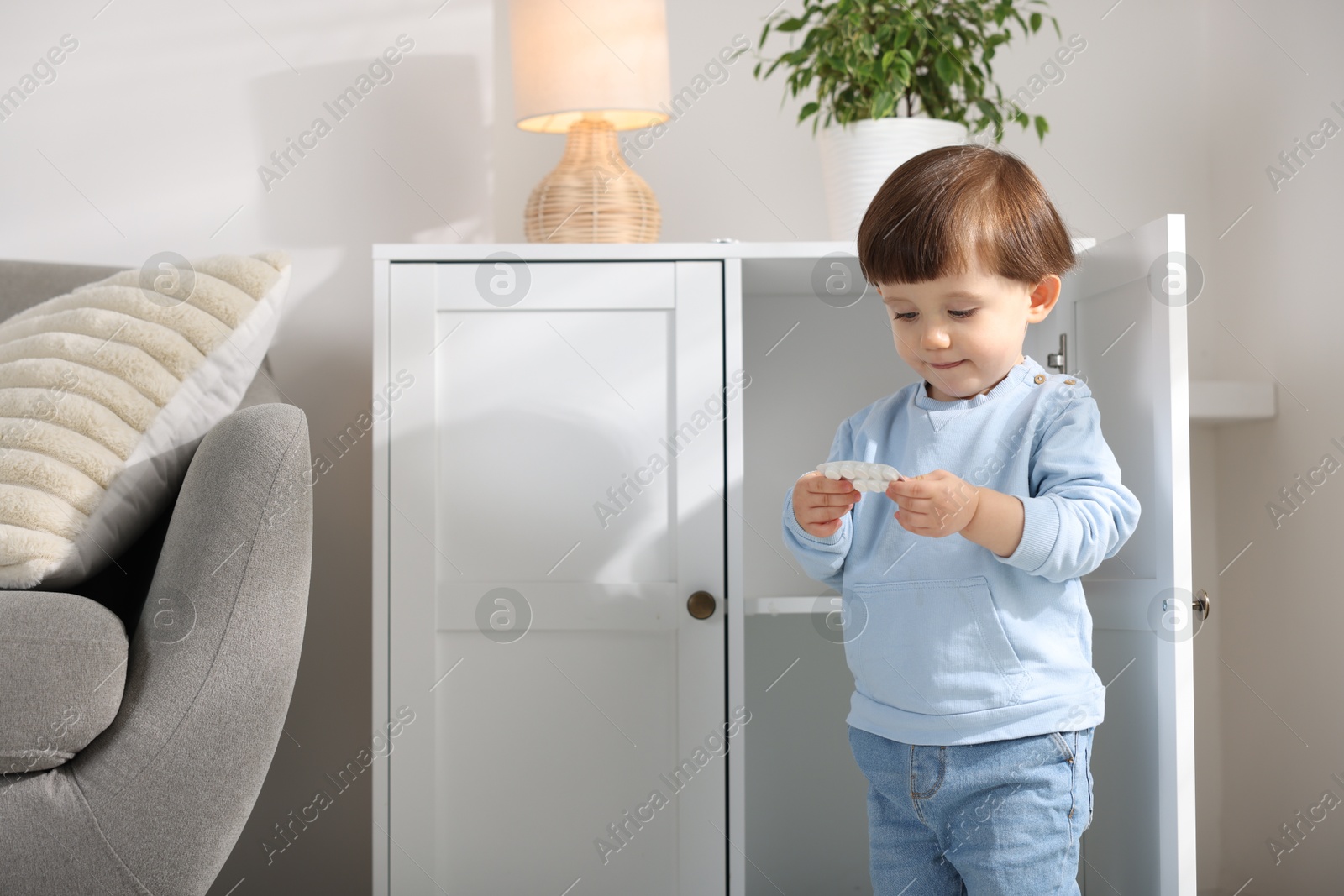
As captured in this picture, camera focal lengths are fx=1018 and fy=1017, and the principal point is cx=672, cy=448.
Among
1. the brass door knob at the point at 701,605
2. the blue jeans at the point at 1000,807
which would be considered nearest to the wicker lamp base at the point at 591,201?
the brass door knob at the point at 701,605

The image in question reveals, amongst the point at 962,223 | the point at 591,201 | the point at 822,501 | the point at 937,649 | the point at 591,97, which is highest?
the point at 591,97

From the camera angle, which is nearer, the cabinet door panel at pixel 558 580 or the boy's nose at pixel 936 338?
the boy's nose at pixel 936 338

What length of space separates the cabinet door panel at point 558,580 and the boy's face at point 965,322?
12.4 inches

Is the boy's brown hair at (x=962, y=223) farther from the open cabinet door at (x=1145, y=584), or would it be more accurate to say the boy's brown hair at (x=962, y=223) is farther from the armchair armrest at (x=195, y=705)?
the armchair armrest at (x=195, y=705)

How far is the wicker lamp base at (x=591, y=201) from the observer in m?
1.33

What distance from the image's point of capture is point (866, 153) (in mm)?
1295

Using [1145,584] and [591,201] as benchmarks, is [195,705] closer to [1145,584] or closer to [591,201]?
[591,201]

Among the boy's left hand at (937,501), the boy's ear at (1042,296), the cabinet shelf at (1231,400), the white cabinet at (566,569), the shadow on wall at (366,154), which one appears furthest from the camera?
the shadow on wall at (366,154)

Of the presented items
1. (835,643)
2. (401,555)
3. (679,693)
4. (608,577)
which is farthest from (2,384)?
(835,643)

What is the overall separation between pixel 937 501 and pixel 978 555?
4.5 inches

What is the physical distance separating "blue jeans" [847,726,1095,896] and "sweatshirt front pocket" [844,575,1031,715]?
4 centimetres

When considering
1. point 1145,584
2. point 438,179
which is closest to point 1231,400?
point 1145,584

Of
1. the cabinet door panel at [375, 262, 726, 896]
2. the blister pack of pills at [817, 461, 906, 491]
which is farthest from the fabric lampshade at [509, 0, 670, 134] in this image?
the blister pack of pills at [817, 461, 906, 491]

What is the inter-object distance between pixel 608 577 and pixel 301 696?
0.63 m
